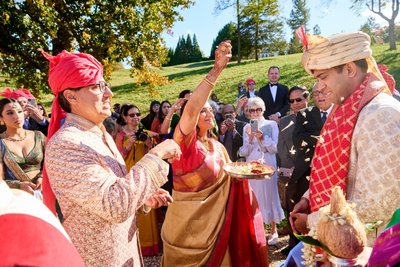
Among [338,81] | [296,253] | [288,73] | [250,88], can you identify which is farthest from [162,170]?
[288,73]

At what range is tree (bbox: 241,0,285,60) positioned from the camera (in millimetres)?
41062

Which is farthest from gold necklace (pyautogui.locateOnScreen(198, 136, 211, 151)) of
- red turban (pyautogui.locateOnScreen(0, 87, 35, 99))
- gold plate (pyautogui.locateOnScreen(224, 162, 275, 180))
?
red turban (pyautogui.locateOnScreen(0, 87, 35, 99))

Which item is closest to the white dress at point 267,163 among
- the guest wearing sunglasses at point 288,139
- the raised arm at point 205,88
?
the guest wearing sunglasses at point 288,139

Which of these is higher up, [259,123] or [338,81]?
[338,81]

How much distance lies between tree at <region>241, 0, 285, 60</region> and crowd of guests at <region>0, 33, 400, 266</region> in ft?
123

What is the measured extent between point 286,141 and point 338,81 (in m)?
3.56

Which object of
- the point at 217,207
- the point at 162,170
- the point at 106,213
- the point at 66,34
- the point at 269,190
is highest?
the point at 66,34

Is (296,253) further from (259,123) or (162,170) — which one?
(259,123)

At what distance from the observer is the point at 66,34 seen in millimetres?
12500

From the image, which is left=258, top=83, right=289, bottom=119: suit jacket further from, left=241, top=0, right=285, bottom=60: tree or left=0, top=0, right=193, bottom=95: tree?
left=241, top=0, right=285, bottom=60: tree

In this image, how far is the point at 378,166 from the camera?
172 cm

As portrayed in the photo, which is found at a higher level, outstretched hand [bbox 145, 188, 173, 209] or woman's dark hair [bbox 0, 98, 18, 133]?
woman's dark hair [bbox 0, 98, 18, 133]

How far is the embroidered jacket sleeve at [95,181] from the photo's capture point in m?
1.72

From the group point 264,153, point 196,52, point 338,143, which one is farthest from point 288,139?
point 196,52
